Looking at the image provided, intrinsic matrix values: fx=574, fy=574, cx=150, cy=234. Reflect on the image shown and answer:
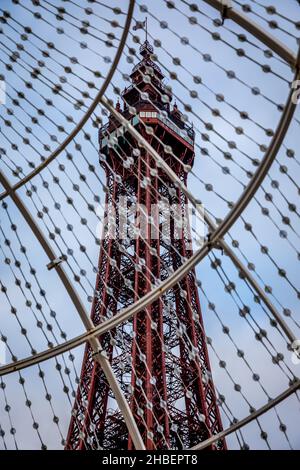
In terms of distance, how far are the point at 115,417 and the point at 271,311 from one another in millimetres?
24694

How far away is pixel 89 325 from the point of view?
7.91 m

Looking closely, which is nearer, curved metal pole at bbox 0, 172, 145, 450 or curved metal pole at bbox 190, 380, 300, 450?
curved metal pole at bbox 190, 380, 300, 450

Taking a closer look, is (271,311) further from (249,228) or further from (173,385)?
(173,385)

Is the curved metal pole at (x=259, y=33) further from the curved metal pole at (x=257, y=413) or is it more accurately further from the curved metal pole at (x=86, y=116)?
the curved metal pole at (x=257, y=413)

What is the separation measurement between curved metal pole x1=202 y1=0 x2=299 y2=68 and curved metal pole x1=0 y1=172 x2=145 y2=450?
3932 mm

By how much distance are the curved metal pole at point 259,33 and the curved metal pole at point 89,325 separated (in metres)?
3.93

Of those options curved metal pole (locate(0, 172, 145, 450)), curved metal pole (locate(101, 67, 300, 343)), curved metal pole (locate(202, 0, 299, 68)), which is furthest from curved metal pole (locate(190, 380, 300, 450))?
curved metal pole (locate(202, 0, 299, 68))

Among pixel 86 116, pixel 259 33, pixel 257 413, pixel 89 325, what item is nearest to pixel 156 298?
pixel 89 325

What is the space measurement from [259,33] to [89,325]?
4.37 metres

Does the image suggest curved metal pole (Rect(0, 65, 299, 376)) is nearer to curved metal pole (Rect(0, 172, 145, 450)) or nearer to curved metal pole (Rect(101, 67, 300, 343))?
curved metal pole (Rect(101, 67, 300, 343))

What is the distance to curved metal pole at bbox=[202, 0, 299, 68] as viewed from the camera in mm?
5535

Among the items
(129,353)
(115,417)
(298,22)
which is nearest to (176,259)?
(129,353)

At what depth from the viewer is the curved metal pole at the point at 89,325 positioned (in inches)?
285

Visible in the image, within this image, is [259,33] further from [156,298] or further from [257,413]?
[257,413]
